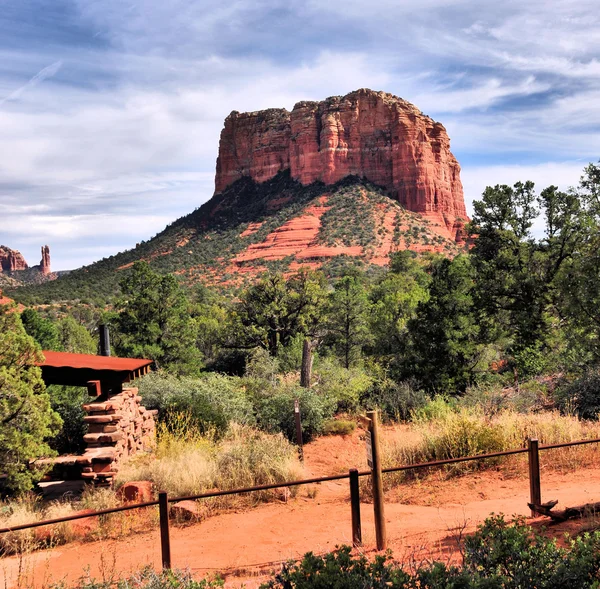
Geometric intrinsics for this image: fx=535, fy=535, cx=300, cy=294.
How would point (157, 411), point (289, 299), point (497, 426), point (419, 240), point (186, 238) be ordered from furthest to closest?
1. point (186, 238)
2. point (419, 240)
3. point (289, 299)
4. point (157, 411)
5. point (497, 426)

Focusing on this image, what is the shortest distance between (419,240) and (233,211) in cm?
3843

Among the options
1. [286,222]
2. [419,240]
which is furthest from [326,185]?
[419,240]

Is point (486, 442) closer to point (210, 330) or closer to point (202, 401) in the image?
point (202, 401)

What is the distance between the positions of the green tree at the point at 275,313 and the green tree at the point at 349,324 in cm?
118

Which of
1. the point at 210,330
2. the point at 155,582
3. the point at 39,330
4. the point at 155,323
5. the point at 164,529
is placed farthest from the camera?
the point at 210,330

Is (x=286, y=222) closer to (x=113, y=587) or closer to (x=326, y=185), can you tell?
(x=326, y=185)

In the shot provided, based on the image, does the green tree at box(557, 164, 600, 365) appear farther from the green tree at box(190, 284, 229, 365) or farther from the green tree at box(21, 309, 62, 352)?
the green tree at box(21, 309, 62, 352)

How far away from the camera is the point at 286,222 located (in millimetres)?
88750

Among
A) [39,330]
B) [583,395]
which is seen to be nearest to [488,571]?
[583,395]

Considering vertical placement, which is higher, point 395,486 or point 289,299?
point 289,299

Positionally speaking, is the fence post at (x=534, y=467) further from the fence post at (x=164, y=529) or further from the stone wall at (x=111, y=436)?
the stone wall at (x=111, y=436)

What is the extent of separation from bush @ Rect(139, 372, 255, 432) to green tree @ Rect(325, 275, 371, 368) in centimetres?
868

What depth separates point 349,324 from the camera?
77.8 feet

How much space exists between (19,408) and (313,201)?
86.4 meters
